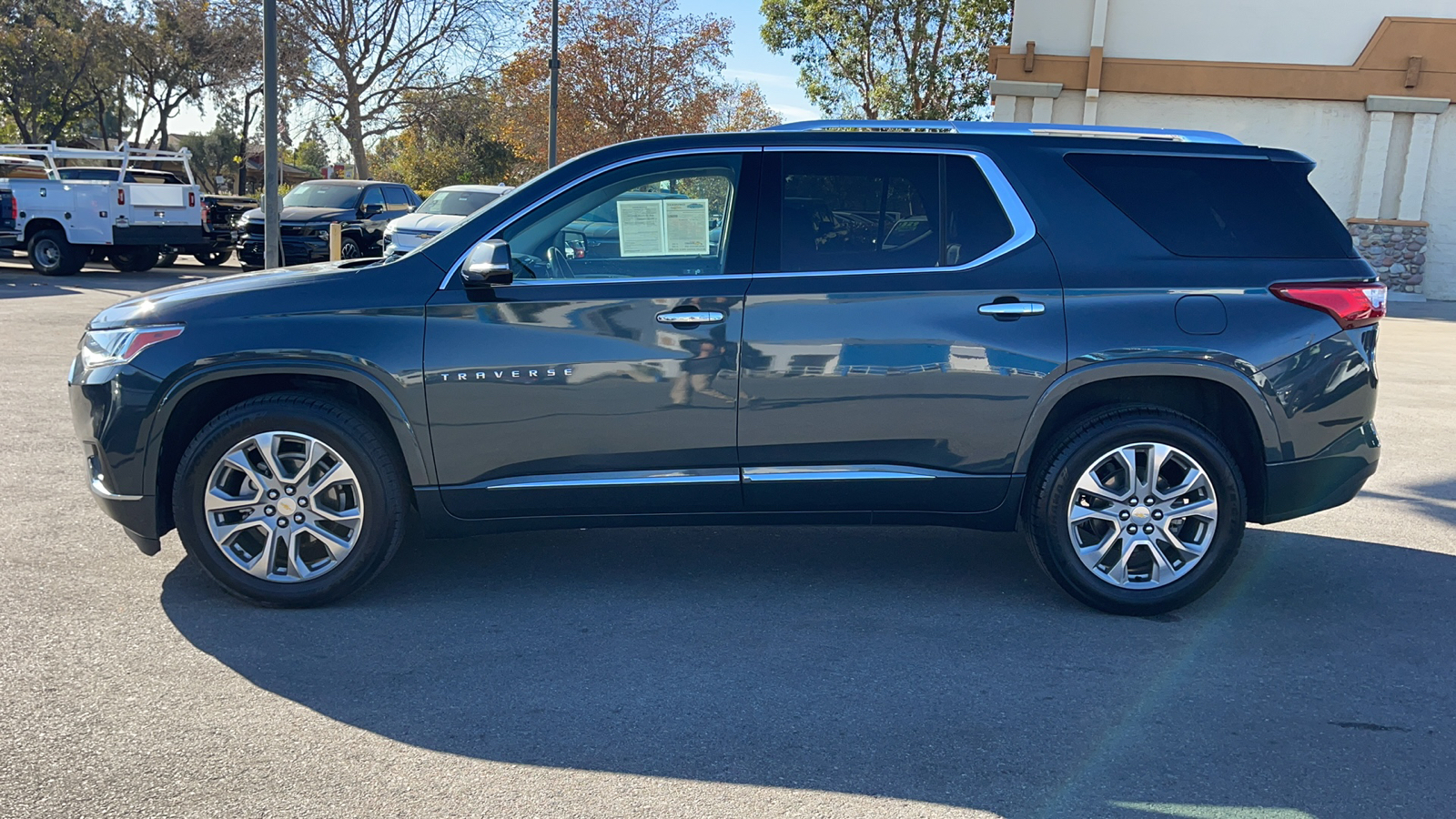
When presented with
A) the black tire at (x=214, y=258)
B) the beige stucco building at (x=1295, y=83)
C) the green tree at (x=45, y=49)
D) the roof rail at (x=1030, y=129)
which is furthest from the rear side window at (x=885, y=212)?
the green tree at (x=45, y=49)

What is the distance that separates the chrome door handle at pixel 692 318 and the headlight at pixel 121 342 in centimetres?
181

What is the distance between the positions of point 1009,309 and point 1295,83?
20504 mm

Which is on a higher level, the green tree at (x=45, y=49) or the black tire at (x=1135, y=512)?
the green tree at (x=45, y=49)

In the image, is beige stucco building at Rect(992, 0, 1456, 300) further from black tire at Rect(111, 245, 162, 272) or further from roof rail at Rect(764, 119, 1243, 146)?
roof rail at Rect(764, 119, 1243, 146)

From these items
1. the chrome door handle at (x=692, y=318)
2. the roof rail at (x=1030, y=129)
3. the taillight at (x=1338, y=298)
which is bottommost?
the chrome door handle at (x=692, y=318)

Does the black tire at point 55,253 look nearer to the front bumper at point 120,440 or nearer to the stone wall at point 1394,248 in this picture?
the front bumper at point 120,440

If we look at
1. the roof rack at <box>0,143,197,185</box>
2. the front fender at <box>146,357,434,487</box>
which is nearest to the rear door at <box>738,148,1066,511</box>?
the front fender at <box>146,357,434,487</box>

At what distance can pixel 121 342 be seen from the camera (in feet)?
14.6

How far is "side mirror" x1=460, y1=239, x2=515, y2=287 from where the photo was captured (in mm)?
4301

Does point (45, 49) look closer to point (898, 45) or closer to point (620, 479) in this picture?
point (898, 45)

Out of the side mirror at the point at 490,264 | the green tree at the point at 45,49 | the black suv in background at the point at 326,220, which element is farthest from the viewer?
the green tree at the point at 45,49

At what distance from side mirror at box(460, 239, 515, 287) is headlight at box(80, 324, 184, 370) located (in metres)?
1.12

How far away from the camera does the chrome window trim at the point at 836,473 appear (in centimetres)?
452

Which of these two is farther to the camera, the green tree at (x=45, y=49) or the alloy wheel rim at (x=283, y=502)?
the green tree at (x=45, y=49)
